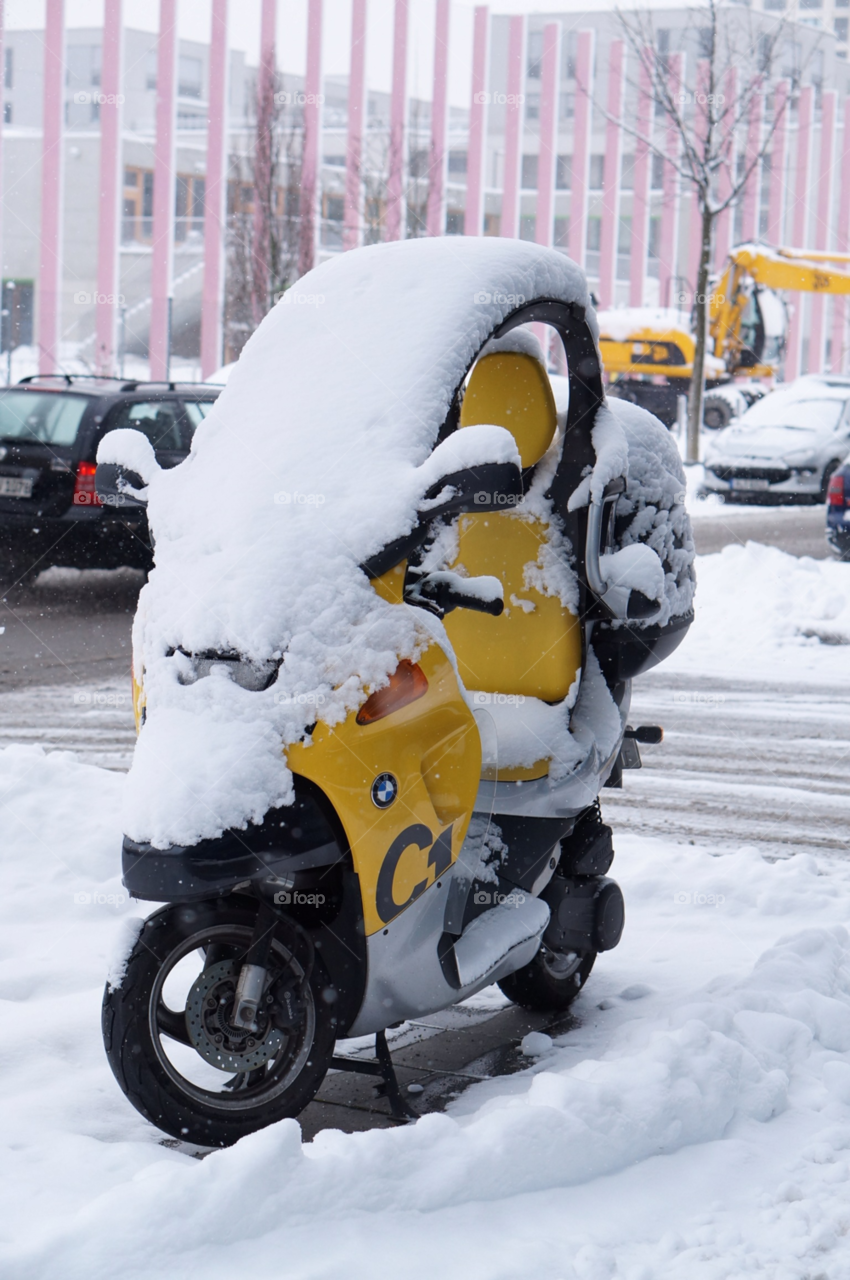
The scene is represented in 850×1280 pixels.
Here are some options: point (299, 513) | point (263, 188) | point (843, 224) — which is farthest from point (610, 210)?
point (299, 513)

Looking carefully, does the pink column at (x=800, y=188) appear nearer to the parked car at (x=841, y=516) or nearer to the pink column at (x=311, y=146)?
the pink column at (x=311, y=146)

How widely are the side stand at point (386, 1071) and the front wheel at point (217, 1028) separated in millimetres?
242

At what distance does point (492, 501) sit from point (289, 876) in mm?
905

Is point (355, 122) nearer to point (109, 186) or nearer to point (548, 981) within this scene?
point (109, 186)

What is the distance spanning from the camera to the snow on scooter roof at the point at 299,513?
10.6 feet

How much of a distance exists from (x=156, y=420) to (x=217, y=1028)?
32.0 ft

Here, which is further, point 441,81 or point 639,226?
point 639,226

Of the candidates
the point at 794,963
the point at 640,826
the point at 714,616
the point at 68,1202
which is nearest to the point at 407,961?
the point at 68,1202

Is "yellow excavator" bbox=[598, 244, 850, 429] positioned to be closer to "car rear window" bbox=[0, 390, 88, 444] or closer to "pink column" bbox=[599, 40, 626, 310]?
"pink column" bbox=[599, 40, 626, 310]

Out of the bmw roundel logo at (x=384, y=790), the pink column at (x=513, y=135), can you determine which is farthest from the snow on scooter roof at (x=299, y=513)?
the pink column at (x=513, y=135)

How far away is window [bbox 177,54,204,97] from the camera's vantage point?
45719 millimetres

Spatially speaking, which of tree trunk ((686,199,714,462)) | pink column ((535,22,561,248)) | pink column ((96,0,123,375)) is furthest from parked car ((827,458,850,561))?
pink column ((535,22,561,248))

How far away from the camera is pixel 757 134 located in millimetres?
47312

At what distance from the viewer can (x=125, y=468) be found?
3.94 metres
